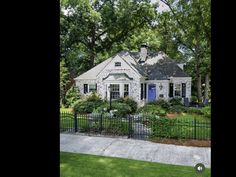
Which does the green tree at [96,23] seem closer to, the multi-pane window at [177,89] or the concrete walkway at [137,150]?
the multi-pane window at [177,89]

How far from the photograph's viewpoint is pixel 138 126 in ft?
20.7

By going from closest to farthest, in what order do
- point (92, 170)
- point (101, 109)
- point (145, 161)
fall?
point (92, 170), point (145, 161), point (101, 109)

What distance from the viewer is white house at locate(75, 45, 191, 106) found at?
1092cm

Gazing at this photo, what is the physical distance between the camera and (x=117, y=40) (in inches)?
426

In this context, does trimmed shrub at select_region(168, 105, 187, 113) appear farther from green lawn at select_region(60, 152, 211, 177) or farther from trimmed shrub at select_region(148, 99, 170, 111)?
green lawn at select_region(60, 152, 211, 177)

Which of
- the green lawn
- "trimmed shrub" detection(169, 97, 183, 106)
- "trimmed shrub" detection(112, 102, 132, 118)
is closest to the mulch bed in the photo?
the green lawn

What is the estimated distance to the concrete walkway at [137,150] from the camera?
417cm

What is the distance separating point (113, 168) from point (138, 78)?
292 inches

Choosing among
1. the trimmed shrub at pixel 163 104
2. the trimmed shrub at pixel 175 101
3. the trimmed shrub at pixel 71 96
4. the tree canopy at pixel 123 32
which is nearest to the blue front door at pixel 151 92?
the trimmed shrub at pixel 175 101

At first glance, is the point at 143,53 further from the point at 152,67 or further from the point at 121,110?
the point at 121,110

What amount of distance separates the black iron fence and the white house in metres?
4.25
